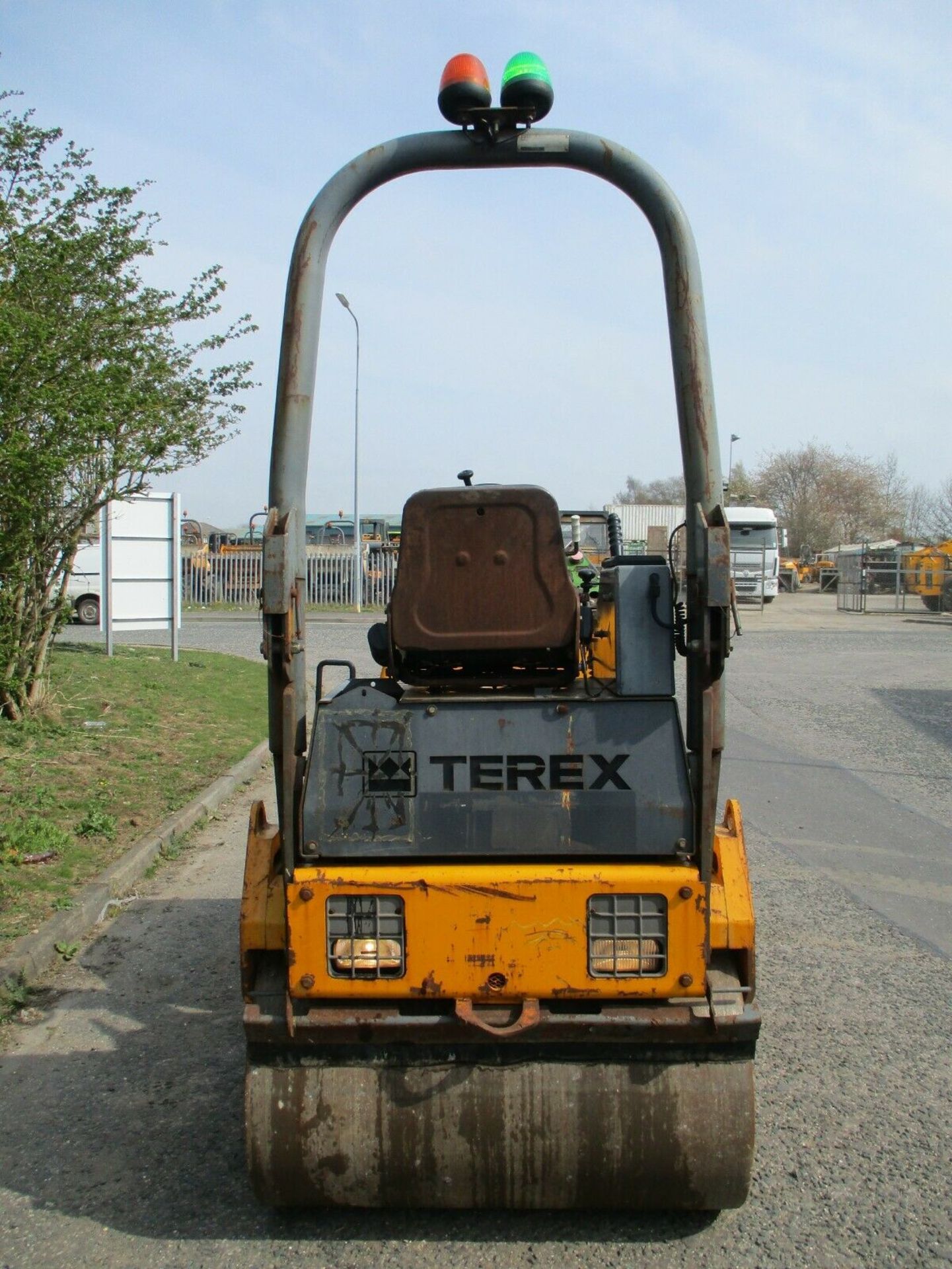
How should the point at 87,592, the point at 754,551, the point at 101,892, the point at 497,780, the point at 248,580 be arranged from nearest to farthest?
the point at 497,780 → the point at 101,892 → the point at 87,592 → the point at 754,551 → the point at 248,580

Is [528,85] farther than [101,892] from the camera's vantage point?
No

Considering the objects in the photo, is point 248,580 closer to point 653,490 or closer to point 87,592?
point 87,592

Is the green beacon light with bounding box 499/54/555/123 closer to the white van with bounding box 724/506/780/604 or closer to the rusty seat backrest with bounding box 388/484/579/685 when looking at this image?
the rusty seat backrest with bounding box 388/484/579/685

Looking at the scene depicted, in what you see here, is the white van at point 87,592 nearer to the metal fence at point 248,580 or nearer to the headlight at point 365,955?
the metal fence at point 248,580

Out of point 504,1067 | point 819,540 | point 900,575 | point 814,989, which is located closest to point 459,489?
point 504,1067

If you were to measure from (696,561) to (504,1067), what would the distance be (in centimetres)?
154

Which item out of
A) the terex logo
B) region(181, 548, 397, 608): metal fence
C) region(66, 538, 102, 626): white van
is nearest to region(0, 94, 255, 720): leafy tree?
the terex logo

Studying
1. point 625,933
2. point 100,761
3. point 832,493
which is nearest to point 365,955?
point 625,933

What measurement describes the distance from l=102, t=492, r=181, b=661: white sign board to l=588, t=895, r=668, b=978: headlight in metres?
13.7

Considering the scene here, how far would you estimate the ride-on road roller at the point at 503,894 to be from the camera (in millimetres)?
3236

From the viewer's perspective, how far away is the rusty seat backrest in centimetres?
347

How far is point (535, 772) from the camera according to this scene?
3383 mm

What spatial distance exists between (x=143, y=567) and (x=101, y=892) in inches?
414

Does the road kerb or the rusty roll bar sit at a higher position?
the rusty roll bar
